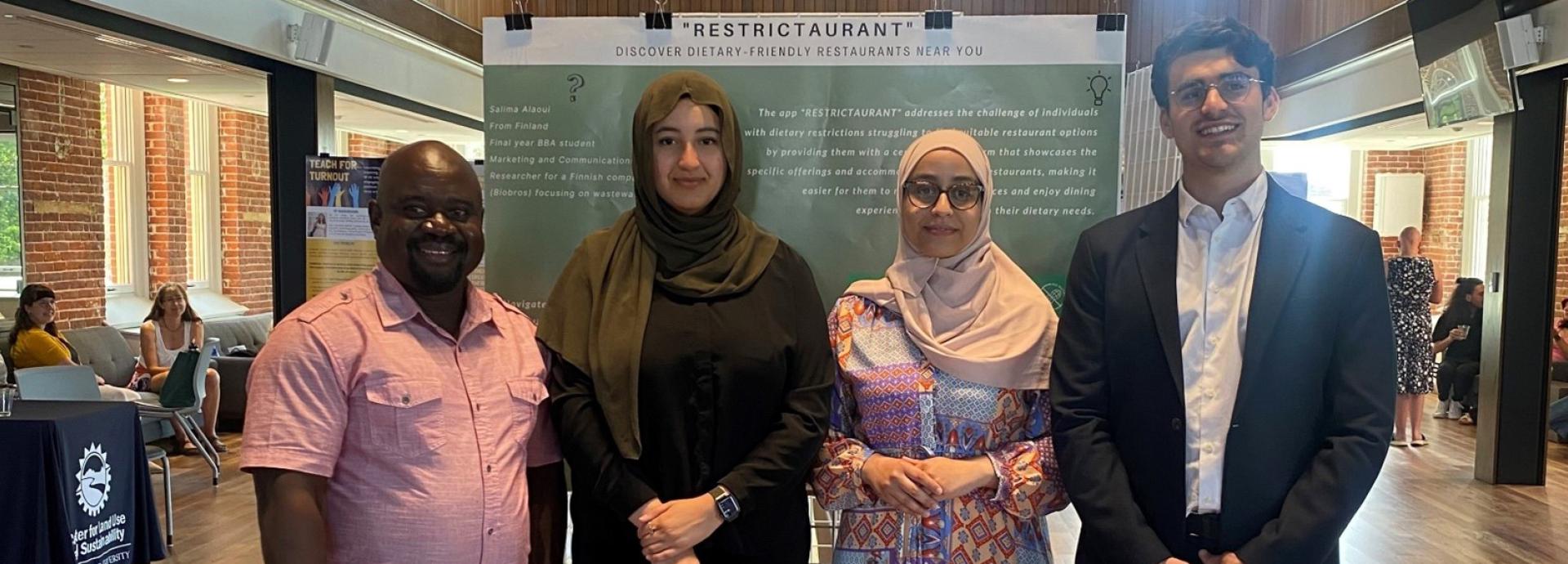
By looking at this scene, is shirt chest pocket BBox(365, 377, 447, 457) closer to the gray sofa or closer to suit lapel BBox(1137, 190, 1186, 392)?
suit lapel BBox(1137, 190, 1186, 392)

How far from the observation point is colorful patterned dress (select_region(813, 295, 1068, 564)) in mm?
1779

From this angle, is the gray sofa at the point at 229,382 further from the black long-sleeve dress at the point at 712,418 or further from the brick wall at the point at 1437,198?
the brick wall at the point at 1437,198

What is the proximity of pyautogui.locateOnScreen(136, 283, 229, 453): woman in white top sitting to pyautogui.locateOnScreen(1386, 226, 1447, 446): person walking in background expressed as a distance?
8.72 m

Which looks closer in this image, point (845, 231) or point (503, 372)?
point (503, 372)

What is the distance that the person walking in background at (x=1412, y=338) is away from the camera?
7156 mm

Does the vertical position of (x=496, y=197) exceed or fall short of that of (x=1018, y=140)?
it falls short

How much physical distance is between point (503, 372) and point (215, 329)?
8.21 meters

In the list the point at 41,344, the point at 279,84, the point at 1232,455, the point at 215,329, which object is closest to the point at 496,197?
the point at 1232,455

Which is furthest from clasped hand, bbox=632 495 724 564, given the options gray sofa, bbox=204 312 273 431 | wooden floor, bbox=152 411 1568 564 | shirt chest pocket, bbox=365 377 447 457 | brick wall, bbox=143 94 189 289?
brick wall, bbox=143 94 189 289

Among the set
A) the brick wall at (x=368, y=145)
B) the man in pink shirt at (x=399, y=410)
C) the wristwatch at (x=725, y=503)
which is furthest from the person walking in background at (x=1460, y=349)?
the brick wall at (x=368, y=145)

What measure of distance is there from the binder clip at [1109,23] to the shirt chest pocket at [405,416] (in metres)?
2.24

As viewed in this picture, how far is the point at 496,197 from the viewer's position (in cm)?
304

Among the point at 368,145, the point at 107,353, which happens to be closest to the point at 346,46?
the point at 107,353

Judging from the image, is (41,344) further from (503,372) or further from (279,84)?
(503,372)
